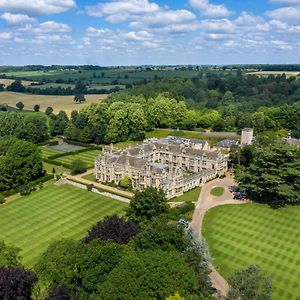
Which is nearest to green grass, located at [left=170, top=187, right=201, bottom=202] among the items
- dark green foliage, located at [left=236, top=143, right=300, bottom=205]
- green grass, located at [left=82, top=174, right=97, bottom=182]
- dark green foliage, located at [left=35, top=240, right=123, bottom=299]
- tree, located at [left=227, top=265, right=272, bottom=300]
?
dark green foliage, located at [left=236, top=143, right=300, bottom=205]

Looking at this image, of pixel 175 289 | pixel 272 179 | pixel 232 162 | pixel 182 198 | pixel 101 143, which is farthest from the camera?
pixel 101 143

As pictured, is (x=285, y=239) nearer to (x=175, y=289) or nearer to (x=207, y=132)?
(x=175, y=289)

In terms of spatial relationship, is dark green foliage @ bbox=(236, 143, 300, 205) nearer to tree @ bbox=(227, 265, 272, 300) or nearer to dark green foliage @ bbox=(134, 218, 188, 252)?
dark green foliage @ bbox=(134, 218, 188, 252)

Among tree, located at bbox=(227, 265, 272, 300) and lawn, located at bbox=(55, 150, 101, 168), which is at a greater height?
tree, located at bbox=(227, 265, 272, 300)

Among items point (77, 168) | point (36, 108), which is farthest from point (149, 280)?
point (36, 108)

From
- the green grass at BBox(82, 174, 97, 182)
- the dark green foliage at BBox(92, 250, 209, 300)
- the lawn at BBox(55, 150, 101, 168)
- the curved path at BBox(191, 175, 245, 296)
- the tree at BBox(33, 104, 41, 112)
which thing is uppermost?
the dark green foliage at BBox(92, 250, 209, 300)

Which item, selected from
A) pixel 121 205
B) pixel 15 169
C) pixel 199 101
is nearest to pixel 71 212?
pixel 121 205

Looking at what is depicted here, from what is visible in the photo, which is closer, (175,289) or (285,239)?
(175,289)

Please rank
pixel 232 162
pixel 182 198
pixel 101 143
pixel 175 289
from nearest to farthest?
pixel 175 289, pixel 182 198, pixel 232 162, pixel 101 143
